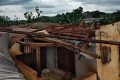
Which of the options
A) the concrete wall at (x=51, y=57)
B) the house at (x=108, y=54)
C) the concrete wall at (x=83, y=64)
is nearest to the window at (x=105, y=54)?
the house at (x=108, y=54)

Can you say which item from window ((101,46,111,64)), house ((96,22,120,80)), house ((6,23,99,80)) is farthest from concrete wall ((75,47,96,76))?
window ((101,46,111,64))

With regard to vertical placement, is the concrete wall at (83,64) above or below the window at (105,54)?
below

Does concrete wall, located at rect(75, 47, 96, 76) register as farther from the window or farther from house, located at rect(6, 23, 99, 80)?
→ the window

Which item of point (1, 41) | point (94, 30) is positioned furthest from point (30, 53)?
point (94, 30)

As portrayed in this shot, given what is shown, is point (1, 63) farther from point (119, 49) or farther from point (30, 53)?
point (119, 49)

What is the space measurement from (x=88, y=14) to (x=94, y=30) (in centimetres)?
1424

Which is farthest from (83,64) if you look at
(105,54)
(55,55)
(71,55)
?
(55,55)

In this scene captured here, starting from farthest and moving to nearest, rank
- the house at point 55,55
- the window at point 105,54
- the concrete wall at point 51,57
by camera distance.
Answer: the concrete wall at point 51,57 < the window at point 105,54 < the house at point 55,55

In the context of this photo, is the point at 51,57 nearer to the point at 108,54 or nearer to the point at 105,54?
the point at 105,54

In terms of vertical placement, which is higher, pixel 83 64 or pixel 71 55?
pixel 71 55

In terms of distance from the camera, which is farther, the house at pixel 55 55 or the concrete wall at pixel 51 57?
the concrete wall at pixel 51 57

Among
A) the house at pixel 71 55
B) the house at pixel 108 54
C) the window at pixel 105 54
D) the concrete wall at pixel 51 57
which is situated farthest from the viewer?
the concrete wall at pixel 51 57

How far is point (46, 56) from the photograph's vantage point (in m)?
12.5

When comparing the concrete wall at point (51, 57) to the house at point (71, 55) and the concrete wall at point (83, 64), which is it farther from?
the concrete wall at point (83, 64)
